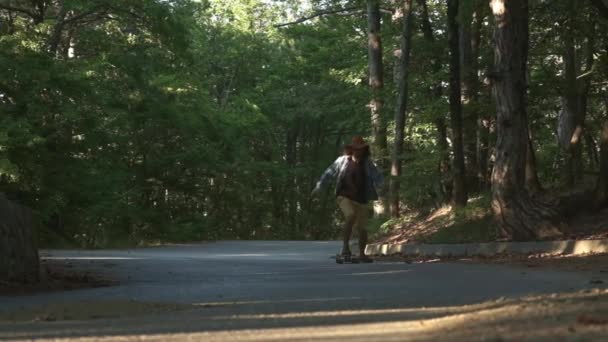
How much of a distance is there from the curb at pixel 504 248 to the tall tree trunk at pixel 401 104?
5914mm

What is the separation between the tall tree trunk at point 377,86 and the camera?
96.4 ft

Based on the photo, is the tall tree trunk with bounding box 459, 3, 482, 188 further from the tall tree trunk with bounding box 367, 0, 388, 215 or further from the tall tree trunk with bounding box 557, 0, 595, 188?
the tall tree trunk with bounding box 367, 0, 388, 215

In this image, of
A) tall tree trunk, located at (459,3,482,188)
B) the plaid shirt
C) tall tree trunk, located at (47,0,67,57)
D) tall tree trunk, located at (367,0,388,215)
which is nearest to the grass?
tall tree trunk, located at (459,3,482,188)

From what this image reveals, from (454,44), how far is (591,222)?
6.33m

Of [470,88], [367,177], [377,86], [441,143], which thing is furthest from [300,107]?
[367,177]

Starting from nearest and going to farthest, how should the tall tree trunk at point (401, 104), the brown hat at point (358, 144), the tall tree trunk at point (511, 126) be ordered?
the brown hat at point (358, 144), the tall tree trunk at point (511, 126), the tall tree trunk at point (401, 104)

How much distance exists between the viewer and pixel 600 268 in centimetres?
1154

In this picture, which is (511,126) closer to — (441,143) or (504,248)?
(504,248)

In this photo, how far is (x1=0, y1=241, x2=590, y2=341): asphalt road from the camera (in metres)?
6.02

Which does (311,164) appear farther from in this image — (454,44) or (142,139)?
(454,44)

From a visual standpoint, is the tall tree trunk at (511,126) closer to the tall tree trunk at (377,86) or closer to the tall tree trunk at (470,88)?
the tall tree trunk at (470,88)

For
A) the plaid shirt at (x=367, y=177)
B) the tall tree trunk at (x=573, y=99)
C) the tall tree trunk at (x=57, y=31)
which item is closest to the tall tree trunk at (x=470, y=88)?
the tall tree trunk at (x=573, y=99)

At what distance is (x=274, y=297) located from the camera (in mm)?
8570

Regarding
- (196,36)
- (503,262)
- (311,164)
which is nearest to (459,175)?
(503,262)
